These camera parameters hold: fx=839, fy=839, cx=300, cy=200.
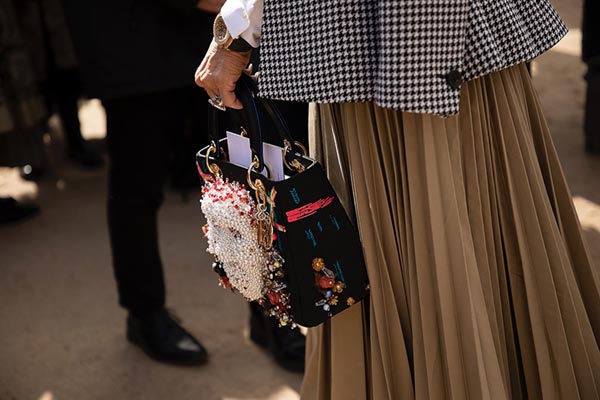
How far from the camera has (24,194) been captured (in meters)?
4.13

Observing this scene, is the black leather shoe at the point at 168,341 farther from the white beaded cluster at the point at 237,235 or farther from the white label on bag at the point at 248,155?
the white label on bag at the point at 248,155

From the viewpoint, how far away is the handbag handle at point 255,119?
1.63 meters

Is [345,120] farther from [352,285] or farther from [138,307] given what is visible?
[138,307]

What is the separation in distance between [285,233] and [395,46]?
41 cm

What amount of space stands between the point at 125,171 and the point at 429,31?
125 cm

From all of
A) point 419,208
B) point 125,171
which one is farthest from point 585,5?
point 419,208

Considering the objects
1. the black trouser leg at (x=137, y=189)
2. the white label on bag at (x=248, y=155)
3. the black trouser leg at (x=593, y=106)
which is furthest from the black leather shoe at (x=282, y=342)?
the black trouser leg at (x=593, y=106)

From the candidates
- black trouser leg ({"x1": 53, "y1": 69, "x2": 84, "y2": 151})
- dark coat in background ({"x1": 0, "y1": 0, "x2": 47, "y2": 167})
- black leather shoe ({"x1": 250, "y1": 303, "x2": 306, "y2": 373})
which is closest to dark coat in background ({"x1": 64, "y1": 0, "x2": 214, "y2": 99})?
black leather shoe ({"x1": 250, "y1": 303, "x2": 306, "y2": 373})

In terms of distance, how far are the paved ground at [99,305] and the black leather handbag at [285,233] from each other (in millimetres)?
851

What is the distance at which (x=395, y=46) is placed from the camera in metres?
1.41

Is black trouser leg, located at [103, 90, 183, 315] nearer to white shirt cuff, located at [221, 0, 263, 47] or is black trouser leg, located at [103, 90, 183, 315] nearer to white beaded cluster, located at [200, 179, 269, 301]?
white beaded cluster, located at [200, 179, 269, 301]

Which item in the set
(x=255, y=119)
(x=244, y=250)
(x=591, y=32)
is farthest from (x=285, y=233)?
(x=591, y=32)

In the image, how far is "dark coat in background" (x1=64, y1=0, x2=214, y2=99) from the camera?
2.31 meters

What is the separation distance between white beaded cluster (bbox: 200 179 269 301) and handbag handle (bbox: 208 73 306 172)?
0.08 m
